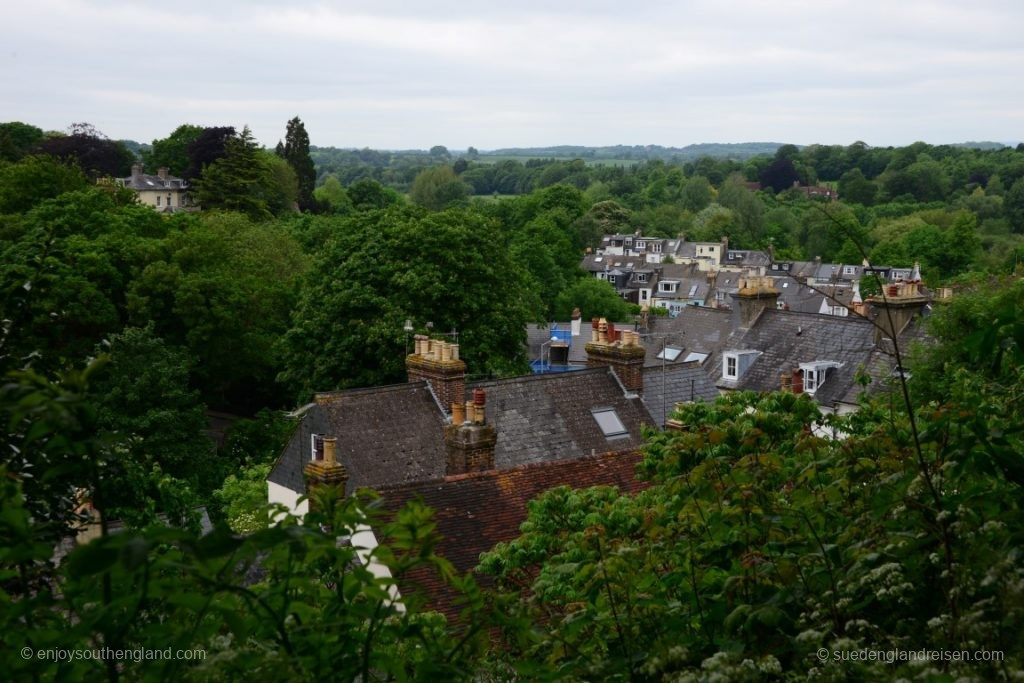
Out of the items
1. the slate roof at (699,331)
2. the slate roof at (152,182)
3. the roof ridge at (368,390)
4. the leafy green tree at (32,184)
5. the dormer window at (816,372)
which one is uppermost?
the leafy green tree at (32,184)

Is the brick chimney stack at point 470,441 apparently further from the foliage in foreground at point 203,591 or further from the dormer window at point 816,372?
the dormer window at point 816,372

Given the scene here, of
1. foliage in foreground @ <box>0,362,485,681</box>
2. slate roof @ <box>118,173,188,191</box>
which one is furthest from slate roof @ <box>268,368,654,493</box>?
slate roof @ <box>118,173,188,191</box>

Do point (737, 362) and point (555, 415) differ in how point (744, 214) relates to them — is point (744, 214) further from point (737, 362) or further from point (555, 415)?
point (555, 415)

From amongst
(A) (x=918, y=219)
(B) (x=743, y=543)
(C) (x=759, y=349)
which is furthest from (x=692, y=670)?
(A) (x=918, y=219)

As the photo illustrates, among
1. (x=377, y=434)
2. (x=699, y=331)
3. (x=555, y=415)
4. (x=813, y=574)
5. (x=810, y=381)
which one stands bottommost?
(x=699, y=331)

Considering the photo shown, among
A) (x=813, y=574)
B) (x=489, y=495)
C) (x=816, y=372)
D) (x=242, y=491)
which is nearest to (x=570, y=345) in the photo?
(x=816, y=372)

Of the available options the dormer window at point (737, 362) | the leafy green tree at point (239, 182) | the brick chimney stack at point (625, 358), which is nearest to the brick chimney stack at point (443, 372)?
the brick chimney stack at point (625, 358)

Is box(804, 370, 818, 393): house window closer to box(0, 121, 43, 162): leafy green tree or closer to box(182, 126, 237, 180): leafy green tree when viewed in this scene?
box(182, 126, 237, 180): leafy green tree
